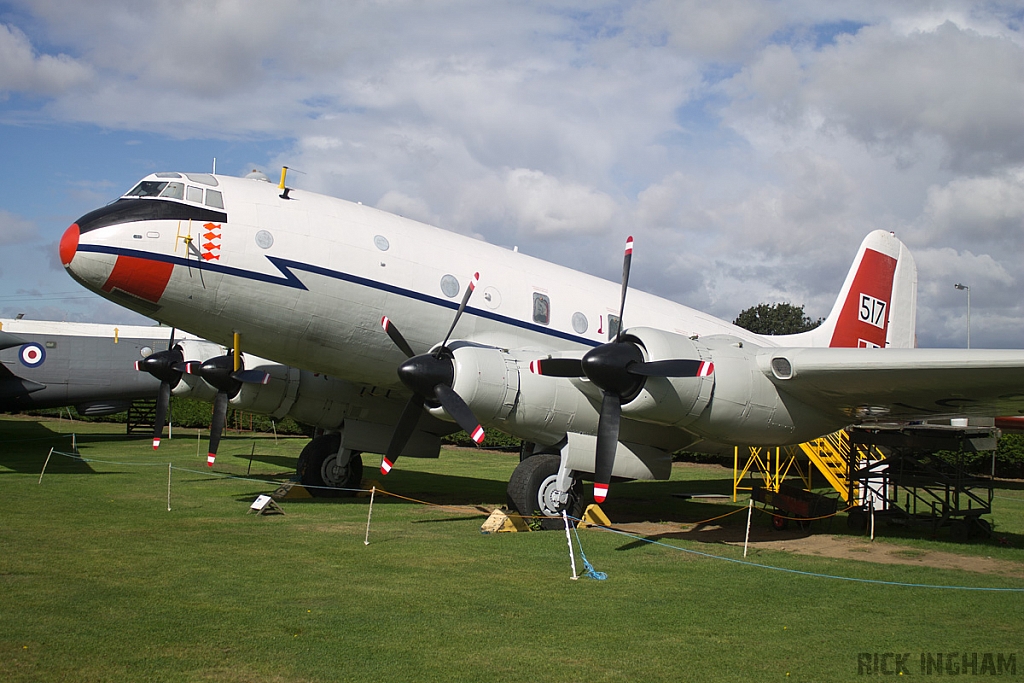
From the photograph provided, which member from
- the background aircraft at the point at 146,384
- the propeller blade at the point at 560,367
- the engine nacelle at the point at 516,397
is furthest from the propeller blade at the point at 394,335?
the background aircraft at the point at 146,384

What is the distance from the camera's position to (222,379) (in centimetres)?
1512

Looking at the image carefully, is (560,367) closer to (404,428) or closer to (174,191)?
(404,428)

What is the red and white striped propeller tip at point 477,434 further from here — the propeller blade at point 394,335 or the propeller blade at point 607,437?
the propeller blade at point 394,335

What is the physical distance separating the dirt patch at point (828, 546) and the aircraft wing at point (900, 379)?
80.7 inches

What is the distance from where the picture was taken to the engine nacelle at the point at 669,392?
34.3 ft

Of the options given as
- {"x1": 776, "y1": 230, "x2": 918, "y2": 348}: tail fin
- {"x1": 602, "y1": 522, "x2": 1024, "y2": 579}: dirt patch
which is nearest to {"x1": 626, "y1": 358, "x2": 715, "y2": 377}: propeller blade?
{"x1": 602, "y1": 522, "x2": 1024, "y2": 579}: dirt patch

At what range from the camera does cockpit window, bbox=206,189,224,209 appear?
12.0m

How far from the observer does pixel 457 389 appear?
11.6 meters

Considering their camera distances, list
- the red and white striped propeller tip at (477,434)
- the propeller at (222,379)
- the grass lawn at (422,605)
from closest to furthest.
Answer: the grass lawn at (422,605) < the red and white striped propeller tip at (477,434) < the propeller at (222,379)

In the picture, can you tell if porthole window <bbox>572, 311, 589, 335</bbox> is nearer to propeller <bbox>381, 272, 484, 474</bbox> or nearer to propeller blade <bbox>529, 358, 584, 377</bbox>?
propeller <bbox>381, 272, 484, 474</bbox>

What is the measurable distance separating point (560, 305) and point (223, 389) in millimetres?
6779

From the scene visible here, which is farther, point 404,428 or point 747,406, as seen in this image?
point 404,428

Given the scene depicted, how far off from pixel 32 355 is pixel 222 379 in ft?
61.4

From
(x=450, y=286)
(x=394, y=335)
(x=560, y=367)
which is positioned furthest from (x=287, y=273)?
A: (x=560, y=367)
